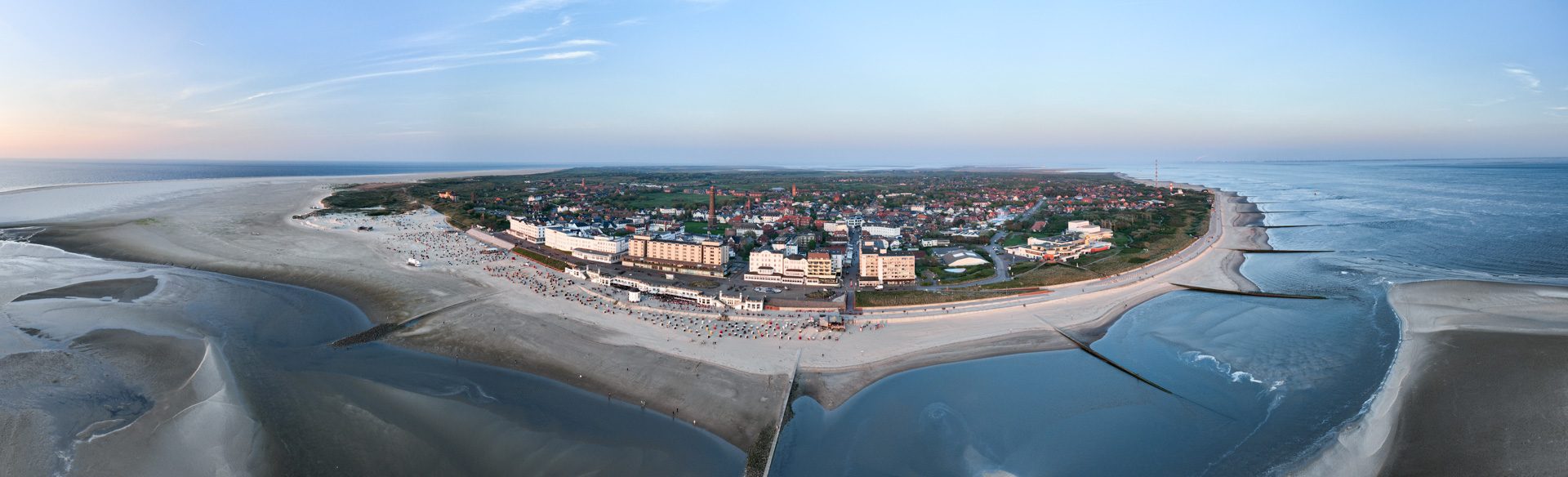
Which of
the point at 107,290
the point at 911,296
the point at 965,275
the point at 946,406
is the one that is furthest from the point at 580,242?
the point at 946,406

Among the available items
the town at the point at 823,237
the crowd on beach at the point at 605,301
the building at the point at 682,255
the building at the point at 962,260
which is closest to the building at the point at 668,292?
the town at the point at 823,237

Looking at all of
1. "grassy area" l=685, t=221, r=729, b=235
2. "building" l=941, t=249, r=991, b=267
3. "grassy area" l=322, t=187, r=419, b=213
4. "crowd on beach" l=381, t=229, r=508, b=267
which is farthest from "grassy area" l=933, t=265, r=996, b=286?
"grassy area" l=322, t=187, r=419, b=213


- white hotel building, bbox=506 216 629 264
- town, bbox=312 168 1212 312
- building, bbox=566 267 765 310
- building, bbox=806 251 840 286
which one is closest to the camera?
building, bbox=566 267 765 310

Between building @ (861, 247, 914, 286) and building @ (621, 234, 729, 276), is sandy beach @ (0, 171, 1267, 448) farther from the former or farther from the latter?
building @ (621, 234, 729, 276)

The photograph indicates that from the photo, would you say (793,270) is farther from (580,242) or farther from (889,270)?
(580,242)

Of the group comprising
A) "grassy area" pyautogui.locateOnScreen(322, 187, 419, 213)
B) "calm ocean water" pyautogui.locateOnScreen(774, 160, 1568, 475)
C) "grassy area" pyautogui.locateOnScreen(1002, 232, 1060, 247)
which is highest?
"grassy area" pyautogui.locateOnScreen(322, 187, 419, 213)

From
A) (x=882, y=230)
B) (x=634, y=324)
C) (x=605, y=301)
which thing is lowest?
(x=634, y=324)

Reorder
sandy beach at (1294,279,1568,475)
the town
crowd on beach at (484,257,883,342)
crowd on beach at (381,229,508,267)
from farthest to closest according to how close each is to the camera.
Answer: crowd on beach at (381,229,508,267)
the town
crowd on beach at (484,257,883,342)
sandy beach at (1294,279,1568,475)
